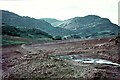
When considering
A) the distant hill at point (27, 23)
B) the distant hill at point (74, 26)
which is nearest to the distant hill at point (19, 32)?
the distant hill at point (74, 26)

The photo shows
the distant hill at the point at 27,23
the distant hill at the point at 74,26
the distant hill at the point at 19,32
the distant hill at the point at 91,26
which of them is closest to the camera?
the distant hill at the point at 19,32

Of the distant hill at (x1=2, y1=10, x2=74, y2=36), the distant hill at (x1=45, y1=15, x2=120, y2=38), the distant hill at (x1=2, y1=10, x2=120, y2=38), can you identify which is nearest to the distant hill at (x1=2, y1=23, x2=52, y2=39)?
the distant hill at (x1=2, y1=10, x2=120, y2=38)

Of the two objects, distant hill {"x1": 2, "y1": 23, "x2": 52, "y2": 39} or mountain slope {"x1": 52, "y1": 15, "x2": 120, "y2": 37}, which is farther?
mountain slope {"x1": 52, "y1": 15, "x2": 120, "y2": 37}

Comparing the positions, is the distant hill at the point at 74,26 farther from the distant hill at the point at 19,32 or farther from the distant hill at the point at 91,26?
the distant hill at the point at 19,32

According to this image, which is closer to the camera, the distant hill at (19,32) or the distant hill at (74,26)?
the distant hill at (19,32)

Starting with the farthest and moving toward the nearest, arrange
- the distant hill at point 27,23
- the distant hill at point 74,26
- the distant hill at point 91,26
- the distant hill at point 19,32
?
the distant hill at point 91,26
the distant hill at point 27,23
the distant hill at point 74,26
the distant hill at point 19,32

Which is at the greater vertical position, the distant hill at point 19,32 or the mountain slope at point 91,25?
the mountain slope at point 91,25

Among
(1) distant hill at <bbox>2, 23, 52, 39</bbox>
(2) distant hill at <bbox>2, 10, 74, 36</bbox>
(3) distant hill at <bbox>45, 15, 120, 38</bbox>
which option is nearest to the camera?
(1) distant hill at <bbox>2, 23, 52, 39</bbox>

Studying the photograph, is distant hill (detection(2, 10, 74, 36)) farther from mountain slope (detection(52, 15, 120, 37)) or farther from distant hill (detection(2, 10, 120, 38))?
mountain slope (detection(52, 15, 120, 37))

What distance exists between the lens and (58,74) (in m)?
15.1

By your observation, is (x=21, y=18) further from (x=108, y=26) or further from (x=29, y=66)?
(x=29, y=66)

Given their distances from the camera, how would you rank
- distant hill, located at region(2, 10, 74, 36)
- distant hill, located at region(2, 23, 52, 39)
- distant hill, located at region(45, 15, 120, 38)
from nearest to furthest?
distant hill, located at region(2, 23, 52, 39), distant hill, located at region(2, 10, 74, 36), distant hill, located at region(45, 15, 120, 38)

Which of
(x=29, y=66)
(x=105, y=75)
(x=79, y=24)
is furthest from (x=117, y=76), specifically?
(x=79, y=24)

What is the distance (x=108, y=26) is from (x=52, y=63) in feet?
509
